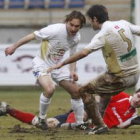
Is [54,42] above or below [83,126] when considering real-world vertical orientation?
above

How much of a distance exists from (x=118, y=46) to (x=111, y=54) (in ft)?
0.57

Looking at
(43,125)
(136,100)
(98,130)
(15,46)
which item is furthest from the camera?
(43,125)

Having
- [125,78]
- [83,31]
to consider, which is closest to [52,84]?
[125,78]

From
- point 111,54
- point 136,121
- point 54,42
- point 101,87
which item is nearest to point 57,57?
point 54,42

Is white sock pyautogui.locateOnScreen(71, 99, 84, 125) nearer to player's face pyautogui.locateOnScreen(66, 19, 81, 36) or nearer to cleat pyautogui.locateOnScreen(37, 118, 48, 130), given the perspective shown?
cleat pyautogui.locateOnScreen(37, 118, 48, 130)

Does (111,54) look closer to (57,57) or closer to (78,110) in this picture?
(78,110)

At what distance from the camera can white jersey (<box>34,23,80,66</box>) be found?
13203 mm

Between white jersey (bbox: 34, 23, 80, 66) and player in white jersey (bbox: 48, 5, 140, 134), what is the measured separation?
1613 millimetres

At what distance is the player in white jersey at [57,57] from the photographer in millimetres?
12961

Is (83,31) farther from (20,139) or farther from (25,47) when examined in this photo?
(20,139)

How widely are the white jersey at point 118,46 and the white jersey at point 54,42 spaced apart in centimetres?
183

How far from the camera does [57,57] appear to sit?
13.4m

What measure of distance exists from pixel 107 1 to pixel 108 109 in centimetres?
2437

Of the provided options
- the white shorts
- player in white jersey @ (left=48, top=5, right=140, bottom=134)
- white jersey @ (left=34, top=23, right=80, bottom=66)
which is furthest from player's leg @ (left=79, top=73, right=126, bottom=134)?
white jersey @ (left=34, top=23, right=80, bottom=66)
